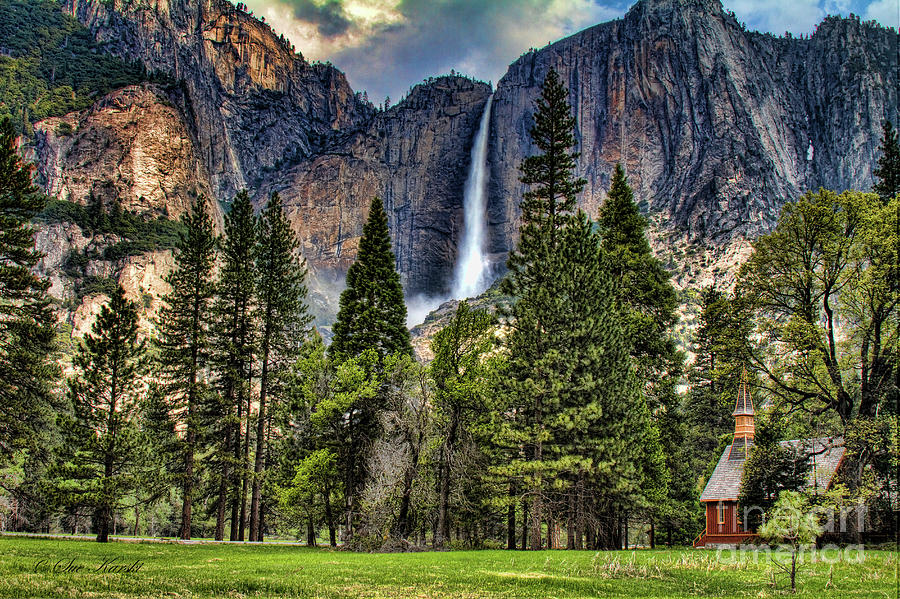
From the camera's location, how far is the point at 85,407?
90.2ft

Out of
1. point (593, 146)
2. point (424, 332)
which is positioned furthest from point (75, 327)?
point (593, 146)

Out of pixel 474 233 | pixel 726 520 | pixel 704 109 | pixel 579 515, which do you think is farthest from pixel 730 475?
pixel 474 233

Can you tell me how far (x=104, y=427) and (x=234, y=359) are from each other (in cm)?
917

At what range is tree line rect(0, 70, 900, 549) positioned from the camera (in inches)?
987

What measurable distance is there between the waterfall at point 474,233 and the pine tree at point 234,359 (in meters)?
133

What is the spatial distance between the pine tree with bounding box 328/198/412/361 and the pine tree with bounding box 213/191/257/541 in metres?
5.33

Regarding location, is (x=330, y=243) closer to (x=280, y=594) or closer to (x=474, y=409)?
(x=474, y=409)

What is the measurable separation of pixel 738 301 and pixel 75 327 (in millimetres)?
96843

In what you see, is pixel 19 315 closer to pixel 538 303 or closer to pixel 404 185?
pixel 538 303

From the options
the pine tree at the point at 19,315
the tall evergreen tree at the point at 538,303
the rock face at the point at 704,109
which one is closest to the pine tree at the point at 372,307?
the tall evergreen tree at the point at 538,303

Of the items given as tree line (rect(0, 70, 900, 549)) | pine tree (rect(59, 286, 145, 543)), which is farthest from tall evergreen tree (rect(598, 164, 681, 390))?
pine tree (rect(59, 286, 145, 543))

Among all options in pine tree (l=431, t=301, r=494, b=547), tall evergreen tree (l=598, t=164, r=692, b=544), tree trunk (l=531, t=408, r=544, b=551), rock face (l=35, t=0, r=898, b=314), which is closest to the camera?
tree trunk (l=531, t=408, r=544, b=551)

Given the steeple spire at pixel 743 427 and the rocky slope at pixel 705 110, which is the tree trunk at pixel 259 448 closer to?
the steeple spire at pixel 743 427

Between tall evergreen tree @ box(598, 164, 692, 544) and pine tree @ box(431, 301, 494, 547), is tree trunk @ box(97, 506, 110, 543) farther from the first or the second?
tall evergreen tree @ box(598, 164, 692, 544)
